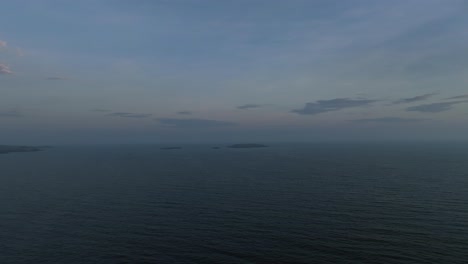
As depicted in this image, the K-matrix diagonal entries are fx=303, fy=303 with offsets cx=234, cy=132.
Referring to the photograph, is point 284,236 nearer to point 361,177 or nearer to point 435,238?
point 435,238

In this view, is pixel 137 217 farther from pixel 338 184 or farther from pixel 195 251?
pixel 338 184

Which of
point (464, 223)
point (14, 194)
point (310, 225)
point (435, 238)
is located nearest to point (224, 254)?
point (310, 225)

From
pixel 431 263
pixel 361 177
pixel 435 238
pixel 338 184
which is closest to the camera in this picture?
pixel 431 263

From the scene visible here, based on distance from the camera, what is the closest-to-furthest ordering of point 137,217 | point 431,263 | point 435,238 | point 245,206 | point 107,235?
point 431,263, point 435,238, point 107,235, point 137,217, point 245,206

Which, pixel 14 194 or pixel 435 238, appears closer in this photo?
pixel 435 238

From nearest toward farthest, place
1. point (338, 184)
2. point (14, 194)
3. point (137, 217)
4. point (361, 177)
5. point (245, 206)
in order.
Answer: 1. point (137, 217)
2. point (245, 206)
3. point (14, 194)
4. point (338, 184)
5. point (361, 177)

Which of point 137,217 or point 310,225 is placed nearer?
point 310,225

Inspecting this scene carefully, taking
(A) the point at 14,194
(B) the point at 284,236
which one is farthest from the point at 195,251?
(A) the point at 14,194

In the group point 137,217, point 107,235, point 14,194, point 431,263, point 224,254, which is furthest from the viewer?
point 14,194

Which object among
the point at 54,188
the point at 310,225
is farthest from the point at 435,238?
the point at 54,188
